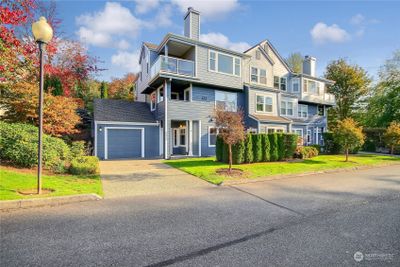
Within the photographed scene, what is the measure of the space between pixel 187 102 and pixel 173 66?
2980 mm

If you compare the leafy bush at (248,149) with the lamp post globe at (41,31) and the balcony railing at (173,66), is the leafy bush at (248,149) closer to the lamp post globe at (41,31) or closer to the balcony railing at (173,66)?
the balcony railing at (173,66)

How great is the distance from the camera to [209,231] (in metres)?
4.07

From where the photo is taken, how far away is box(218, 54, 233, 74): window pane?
1832 centimetres

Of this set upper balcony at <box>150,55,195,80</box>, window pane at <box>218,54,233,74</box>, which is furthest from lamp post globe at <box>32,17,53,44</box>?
window pane at <box>218,54,233,74</box>

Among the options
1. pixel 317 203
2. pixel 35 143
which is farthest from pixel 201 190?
pixel 35 143

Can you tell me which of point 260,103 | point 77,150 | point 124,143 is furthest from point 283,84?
point 77,150

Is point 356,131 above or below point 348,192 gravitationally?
above

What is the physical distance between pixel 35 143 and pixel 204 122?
1168 centimetres

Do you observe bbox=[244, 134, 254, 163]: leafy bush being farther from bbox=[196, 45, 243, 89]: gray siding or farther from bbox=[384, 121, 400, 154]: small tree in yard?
bbox=[384, 121, 400, 154]: small tree in yard

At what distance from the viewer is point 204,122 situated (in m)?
17.7

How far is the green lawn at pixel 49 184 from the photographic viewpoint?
→ 5853 millimetres

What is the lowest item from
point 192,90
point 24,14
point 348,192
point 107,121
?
point 348,192

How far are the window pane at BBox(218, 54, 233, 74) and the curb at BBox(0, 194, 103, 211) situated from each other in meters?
15.2

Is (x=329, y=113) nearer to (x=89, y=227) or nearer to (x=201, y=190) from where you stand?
(x=201, y=190)
